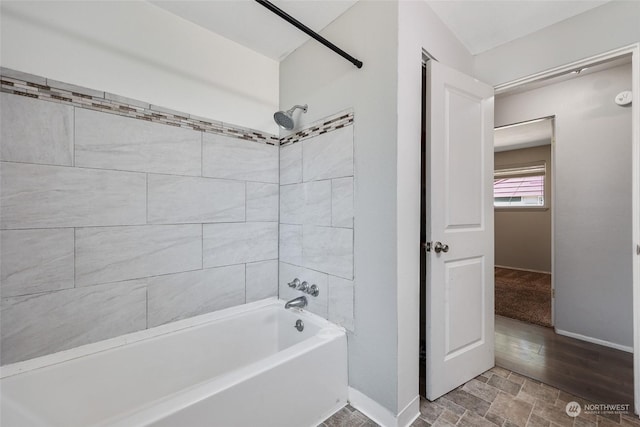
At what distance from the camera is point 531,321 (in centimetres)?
271

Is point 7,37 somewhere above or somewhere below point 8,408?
above

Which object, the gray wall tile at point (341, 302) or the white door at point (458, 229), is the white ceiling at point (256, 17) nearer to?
the white door at point (458, 229)

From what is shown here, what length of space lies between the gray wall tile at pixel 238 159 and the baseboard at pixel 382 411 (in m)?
1.60

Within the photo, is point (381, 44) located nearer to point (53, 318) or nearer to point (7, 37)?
point (7, 37)

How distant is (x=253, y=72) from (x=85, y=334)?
2.00 meters

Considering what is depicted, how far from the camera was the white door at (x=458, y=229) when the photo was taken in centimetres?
158

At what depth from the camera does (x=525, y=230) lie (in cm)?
514

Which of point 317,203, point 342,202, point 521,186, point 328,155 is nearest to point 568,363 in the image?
point 342,202

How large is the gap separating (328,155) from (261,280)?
1.11 meters

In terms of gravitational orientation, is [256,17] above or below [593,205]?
above

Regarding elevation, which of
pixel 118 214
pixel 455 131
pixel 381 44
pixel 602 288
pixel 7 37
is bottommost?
pixel 602 288

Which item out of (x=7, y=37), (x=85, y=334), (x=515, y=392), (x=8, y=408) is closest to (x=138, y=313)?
(x=85, y=334)

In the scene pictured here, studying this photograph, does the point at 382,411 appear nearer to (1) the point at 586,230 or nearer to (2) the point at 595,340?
(2) the point at 595,340

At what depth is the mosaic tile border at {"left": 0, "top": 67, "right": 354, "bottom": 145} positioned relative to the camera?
127 cm
